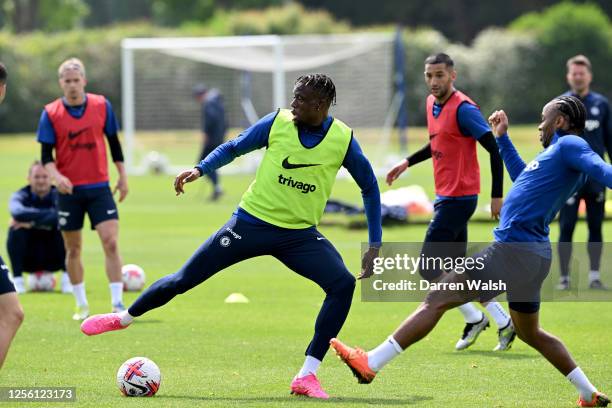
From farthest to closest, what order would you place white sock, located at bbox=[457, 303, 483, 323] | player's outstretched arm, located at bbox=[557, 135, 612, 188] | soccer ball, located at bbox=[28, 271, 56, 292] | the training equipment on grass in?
1. soccer ball, located at bbox=[28, 271, 56, 292]
2. the training equipment on grass
3. white sock, located at bbox=[457, 303, 483, 323]
4. player's outstretched arm, located at bbox=[557, 135, 612, 188]

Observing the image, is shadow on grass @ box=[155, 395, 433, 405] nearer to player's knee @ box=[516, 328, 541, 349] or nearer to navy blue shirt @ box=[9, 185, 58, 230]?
player's knee @ box=[516, 328, 541, 349]

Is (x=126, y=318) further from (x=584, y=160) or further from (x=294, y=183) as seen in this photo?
(x=584, y=160)

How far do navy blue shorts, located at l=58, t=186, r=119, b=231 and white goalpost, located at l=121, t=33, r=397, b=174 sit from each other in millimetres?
21086

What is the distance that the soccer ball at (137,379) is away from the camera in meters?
8.45

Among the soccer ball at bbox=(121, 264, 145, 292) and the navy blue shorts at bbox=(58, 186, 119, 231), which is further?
the soccer ball at bbox=(121, 264, 145, 292)

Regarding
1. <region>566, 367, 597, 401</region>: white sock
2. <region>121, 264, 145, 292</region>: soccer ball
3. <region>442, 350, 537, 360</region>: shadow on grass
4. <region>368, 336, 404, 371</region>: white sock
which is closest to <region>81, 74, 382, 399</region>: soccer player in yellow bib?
<region>368, 336, 404, 371</region>: white sock

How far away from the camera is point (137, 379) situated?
8.44m

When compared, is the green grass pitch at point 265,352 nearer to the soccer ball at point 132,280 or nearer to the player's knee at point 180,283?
the soccer ball at point 132,280

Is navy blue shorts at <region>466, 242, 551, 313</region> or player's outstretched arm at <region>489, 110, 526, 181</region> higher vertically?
player's outstretched arm at <region>489, 110, 526, 181</region>

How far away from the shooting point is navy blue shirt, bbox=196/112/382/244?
8.43 metres

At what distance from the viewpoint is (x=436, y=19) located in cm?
7975

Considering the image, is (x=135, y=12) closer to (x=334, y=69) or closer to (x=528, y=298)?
(x=334, y=69)

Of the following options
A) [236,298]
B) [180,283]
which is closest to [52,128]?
[236,298]

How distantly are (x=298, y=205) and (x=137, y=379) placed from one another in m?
1.60
